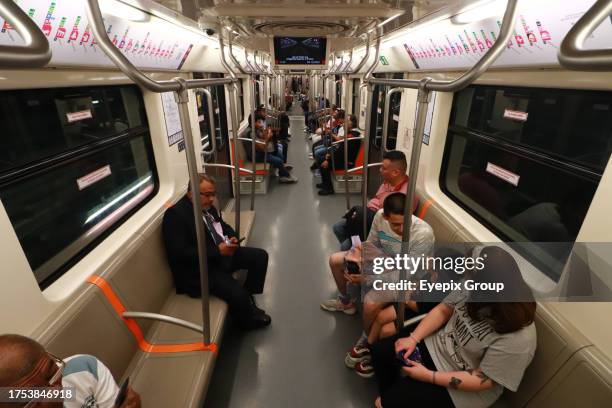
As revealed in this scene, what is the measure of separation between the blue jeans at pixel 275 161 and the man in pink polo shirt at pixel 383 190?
3.37 metres

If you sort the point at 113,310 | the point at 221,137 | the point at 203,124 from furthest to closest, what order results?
the point at 221,137, the point at 203,124, the point at 113,310

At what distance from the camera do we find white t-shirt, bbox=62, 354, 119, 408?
1.38 metres

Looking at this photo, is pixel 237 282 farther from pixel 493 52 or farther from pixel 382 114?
pixel 382 114

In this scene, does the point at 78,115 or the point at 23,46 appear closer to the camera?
the point at 23,46

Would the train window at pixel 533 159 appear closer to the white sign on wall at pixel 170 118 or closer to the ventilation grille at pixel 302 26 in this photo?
the ventilation grille at pixel 302 26

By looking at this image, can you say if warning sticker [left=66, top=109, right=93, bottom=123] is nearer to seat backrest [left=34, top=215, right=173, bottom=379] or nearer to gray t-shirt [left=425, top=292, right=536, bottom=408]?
seat backrest [left=34, top=215, right=173, bottom=379]

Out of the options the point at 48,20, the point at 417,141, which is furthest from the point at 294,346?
the point at 48,20

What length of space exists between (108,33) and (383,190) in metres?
2.87

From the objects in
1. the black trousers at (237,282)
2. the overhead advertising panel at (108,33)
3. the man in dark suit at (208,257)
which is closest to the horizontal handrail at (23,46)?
the overhead advertising panel at (108,33)

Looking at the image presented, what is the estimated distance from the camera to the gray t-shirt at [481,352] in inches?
63.3

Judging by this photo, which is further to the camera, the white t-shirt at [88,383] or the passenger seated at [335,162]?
the passenger seated at [335,162]

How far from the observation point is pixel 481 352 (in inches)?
67.5

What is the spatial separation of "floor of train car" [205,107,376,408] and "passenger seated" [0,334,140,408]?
1.08 meters

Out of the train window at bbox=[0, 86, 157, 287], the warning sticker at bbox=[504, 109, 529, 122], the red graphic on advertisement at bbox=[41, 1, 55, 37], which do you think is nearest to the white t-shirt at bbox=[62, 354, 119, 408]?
the train window at bbox=[0, 86, 157, 287]
